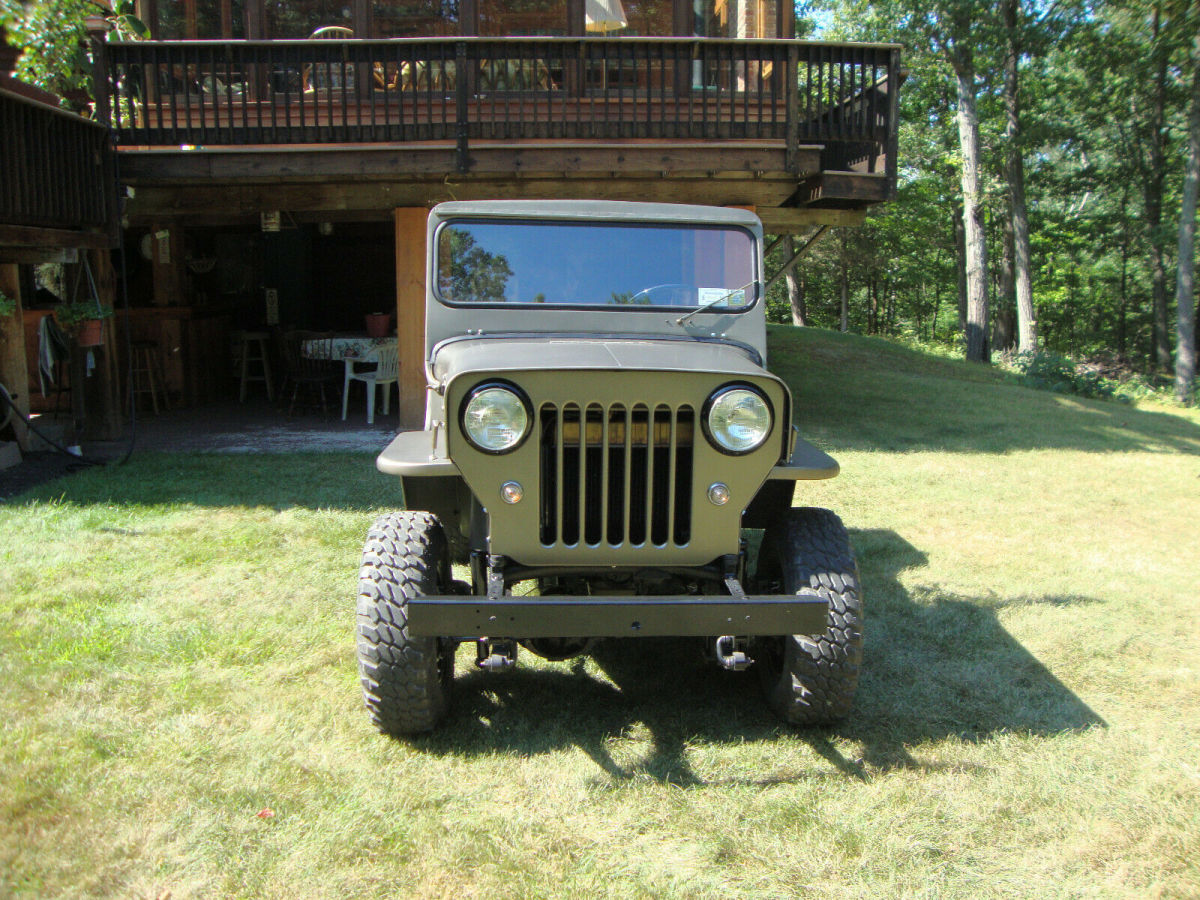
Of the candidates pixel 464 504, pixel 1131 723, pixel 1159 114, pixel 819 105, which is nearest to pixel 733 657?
pixel 464 504

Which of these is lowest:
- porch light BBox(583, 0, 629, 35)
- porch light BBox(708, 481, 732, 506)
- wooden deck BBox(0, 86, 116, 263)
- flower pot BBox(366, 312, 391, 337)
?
porch light BBox(708, 481, 732, 506)

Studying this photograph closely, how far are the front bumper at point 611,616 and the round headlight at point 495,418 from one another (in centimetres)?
49

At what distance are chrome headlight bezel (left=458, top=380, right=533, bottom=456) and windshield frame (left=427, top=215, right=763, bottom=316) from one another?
1.07 meters

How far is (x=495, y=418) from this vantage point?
304 cm

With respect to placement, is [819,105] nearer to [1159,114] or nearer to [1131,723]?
[1131,723]

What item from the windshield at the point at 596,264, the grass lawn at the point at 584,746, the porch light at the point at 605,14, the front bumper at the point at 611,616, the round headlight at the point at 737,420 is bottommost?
the grass lawn at the point at 584,746

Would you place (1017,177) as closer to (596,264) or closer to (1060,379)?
(1060,379)

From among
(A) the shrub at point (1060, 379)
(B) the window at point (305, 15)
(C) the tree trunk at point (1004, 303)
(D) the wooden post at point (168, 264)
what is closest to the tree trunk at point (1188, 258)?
(A) the shrub at point (1060, 379)

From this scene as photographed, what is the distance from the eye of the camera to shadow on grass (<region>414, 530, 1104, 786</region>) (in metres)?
3.32

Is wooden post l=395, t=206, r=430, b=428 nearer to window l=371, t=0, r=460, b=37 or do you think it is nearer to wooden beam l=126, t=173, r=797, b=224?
wooden beam l=126, t=173, r=797, b=224

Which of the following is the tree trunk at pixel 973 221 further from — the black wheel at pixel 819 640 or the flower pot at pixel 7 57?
the black wheel at pixel 819 640

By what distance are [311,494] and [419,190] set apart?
11.5 ft

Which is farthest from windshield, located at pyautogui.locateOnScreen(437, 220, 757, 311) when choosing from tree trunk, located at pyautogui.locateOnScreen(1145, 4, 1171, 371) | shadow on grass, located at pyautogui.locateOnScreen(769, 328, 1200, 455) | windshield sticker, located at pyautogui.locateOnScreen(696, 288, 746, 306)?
tree trunk, located at pyautogui.locateOnScreen(1145, 4, 1171, 371)

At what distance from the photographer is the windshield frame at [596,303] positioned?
4.04m
